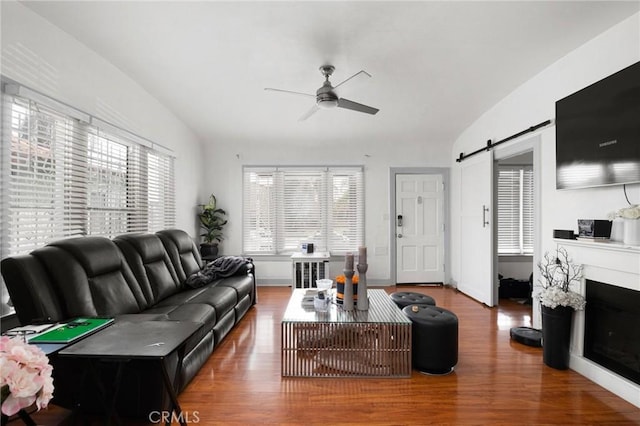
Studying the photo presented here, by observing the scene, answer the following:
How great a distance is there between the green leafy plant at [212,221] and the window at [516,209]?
16.0 ft

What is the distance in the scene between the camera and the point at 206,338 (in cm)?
256

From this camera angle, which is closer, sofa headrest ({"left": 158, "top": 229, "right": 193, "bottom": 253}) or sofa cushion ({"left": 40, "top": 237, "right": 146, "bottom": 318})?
sofa cushion ({"left": 40, "top": 237, "right": 146, "bottom": 318})

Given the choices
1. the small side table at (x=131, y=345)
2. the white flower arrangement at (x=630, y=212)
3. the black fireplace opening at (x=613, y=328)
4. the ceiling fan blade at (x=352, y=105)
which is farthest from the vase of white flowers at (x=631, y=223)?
the small side table at (x=131, y=345)

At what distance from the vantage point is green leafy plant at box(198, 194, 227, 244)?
5152 mm

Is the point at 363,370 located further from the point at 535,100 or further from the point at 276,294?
the point at 535,100

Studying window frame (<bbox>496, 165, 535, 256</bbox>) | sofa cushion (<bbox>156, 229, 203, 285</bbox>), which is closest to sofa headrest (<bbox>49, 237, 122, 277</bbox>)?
sofa cushion (<bbox>156, 229, 203, 285</bbox>)

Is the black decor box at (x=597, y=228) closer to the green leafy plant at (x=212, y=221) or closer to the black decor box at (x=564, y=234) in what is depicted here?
the black decor box at (x=564, y=234)

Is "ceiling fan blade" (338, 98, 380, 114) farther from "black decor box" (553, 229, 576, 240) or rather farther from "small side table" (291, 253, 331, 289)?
"small side table" (291, 253, 331, 289)

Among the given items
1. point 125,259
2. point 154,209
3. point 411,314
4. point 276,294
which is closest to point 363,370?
point 411,314

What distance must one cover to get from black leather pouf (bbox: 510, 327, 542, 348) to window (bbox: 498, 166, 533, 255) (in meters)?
2.28

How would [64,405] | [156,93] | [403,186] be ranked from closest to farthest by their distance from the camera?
[64,405]
[156,93]
[403,186]

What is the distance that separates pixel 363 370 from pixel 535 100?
331 cm

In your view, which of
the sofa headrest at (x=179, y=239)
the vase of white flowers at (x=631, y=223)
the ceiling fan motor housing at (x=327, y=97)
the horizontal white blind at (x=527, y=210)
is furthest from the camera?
the horizontal white blind at (x=527, y=210)

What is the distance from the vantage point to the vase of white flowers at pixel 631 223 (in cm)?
204
